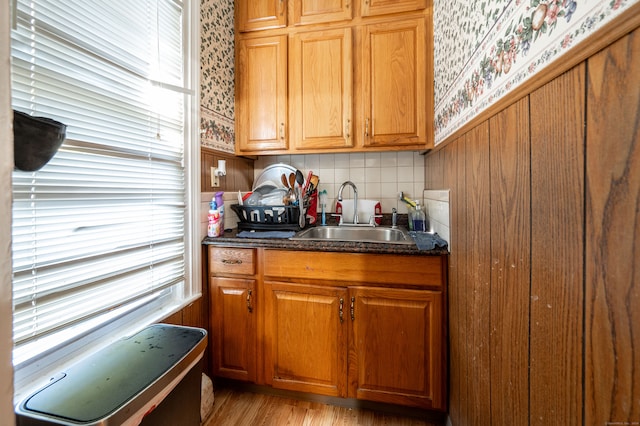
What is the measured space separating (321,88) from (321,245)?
103 cm

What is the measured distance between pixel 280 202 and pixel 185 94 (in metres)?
0.78

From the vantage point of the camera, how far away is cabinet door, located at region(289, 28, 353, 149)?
166 cm

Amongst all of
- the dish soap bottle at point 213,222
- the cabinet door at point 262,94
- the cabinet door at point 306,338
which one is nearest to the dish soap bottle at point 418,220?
the cabinet door at point 306,338

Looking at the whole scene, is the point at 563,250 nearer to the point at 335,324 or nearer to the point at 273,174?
the point at 335,324

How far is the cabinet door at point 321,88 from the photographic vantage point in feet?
5.44

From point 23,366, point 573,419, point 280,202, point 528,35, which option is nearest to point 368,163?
point 280,202

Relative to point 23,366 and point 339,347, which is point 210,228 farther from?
point 339,347

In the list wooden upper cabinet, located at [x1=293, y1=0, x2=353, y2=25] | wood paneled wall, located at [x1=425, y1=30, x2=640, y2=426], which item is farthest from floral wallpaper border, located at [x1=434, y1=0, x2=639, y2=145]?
wooden upper cabinet, located at [x1=293, y1=0, x2=353, y2=25]

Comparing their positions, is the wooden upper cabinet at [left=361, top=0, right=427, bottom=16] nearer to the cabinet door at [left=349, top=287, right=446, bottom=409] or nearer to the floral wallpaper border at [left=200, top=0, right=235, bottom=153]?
the floral wallpaper border at [left=200, top=0, right=235, bottom=153]

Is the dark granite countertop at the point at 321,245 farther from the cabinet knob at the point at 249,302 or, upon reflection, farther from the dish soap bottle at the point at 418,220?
the dish soap bottle at the point at 418,220

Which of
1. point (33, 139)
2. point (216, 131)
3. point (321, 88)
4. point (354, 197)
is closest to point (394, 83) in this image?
point (321, 88)

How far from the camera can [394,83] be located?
62.9 inches

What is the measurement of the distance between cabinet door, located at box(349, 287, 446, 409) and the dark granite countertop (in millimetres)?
196

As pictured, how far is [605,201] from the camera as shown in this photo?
41 cm
